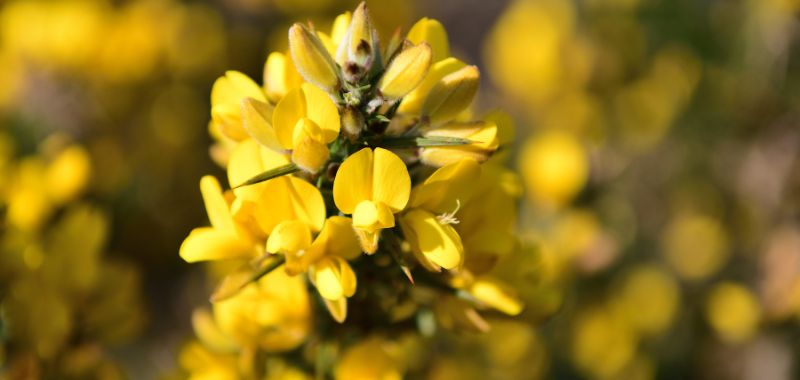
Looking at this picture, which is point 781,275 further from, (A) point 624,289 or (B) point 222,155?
(B) point 222,155

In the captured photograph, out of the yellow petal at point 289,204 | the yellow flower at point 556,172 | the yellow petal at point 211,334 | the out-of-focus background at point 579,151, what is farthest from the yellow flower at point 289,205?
the yellow flower at point 556,172

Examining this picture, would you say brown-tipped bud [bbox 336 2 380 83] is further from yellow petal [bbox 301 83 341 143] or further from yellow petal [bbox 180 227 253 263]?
yellow petal [bbox 180 227 253 263]

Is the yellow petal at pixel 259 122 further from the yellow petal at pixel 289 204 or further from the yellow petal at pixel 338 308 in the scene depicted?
the yellow petal at pixel 338 308

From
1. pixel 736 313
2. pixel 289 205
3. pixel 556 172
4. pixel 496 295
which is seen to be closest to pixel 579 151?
pixel 556 172

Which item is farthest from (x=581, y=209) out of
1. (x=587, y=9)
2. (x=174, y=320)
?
(x=174, y=320)

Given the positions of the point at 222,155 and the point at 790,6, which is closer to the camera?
the point at 222,155

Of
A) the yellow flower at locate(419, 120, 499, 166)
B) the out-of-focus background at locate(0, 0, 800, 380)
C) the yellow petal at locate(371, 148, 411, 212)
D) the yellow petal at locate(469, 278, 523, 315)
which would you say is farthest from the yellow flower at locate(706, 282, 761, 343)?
the yellow petal at locate(371, 148, 411, 212)

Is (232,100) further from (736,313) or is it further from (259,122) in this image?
(736,313)
